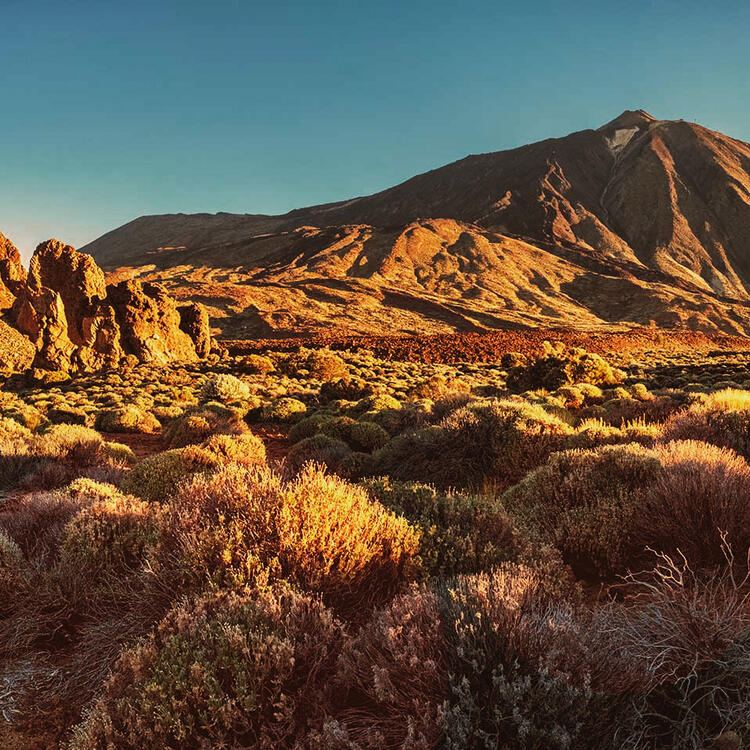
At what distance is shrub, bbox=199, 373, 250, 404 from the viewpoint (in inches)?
685

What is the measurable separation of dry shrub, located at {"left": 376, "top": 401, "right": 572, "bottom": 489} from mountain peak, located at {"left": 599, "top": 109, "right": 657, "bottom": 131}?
221 meters

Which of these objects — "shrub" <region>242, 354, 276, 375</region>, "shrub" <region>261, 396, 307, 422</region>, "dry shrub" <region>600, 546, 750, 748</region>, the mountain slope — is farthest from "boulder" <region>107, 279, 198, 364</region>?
"dry shrub" <region>600, 546, 750, 748</region>

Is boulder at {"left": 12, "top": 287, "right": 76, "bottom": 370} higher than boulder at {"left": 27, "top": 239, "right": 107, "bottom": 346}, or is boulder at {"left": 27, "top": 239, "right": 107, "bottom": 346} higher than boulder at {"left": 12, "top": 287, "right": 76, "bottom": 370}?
boulder at {"left": 27, "top": 239, "right": 107, "bottom": 346}

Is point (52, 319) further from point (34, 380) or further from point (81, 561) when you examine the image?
point (81, 561)

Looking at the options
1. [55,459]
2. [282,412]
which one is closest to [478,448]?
[55,459]

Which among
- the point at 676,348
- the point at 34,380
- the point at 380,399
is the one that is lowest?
the point at 676,348

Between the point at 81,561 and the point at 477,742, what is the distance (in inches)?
140

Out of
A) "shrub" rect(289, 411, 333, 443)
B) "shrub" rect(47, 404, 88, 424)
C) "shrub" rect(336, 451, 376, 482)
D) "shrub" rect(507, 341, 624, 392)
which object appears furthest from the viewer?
"shrub" rect(507, 341, 624, 392)

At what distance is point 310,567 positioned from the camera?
10.5ft

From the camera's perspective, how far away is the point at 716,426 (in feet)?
24.5

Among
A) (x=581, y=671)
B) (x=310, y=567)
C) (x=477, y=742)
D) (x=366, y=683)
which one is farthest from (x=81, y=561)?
(x=581, y=671)

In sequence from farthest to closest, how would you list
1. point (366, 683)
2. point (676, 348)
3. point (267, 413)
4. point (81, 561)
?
point (676, 348)
point (267, 413)
point (81, 561)
point (366, 683)

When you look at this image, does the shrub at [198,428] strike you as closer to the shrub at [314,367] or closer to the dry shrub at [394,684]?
the dry shrub at [394,684]

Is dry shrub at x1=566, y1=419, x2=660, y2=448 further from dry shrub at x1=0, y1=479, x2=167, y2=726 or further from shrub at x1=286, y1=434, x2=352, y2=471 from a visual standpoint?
dry shrub at x1=0, y1=479, x2=167, y2=726
